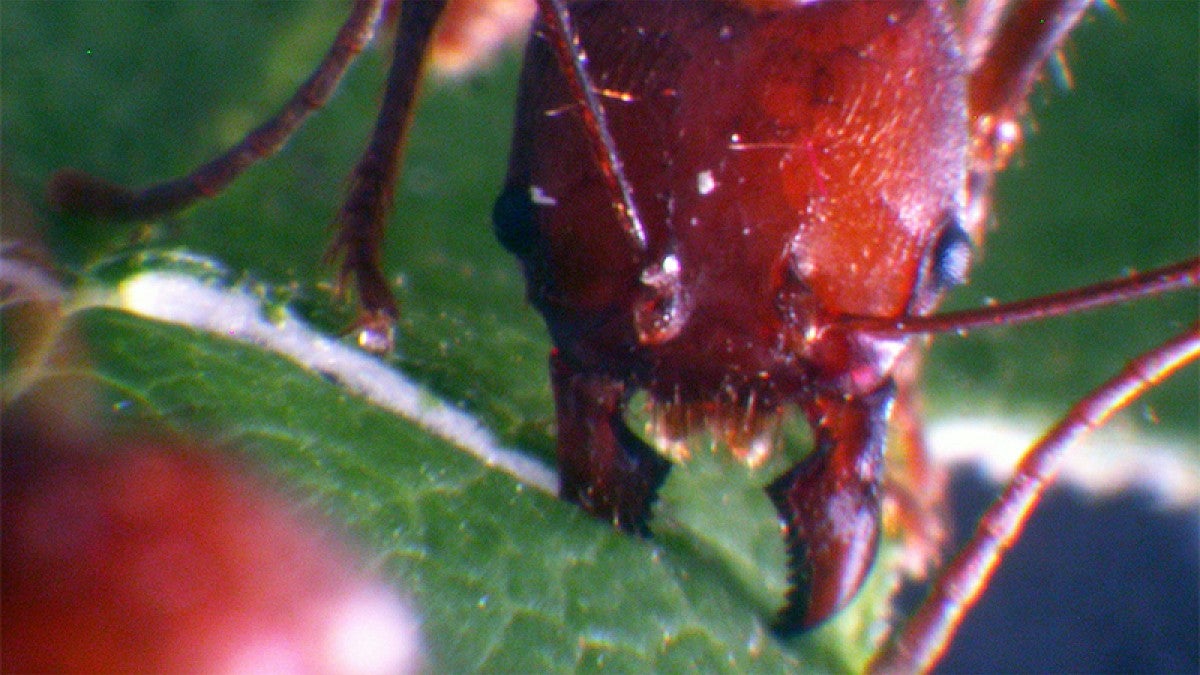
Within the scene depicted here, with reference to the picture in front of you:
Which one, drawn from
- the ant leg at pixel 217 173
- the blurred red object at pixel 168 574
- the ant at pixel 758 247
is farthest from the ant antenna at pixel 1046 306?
the ant leg at pixel 217 173

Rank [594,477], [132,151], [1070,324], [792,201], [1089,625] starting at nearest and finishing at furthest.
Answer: [792,201] → [594,477] → [132,151] → [1089,625] → [1070,324]

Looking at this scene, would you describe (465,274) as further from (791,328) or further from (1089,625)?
(1089,625)

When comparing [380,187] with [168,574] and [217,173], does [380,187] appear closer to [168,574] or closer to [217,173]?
[217,173]

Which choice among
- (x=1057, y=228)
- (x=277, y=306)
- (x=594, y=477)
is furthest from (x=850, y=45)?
(x=1057, y=228)

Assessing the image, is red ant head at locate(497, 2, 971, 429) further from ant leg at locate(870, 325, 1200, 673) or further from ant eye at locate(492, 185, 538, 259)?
ant leg at locate(870, 325, 1200, 673)

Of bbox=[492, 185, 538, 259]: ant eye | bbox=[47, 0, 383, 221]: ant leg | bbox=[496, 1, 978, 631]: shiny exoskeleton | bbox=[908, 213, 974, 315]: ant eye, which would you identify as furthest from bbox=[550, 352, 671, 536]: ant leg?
bbox=[47, 0, 383, 221]: ant leg

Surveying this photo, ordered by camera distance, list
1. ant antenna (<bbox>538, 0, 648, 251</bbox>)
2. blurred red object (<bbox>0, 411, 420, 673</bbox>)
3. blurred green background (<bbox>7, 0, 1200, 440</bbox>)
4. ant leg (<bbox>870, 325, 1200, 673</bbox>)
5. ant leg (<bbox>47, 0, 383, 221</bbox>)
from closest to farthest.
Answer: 1. blurred red object (<bbox>0, 411, 420, 673</bbox>)
2. ant antenna (<bbox>538, 0, 648, 251</bbox>)
3. ant leg (<bbox>870, 325, 1200, 673</bbox>)
4. ant leg (<bbox>47, 0, 383, 221</bbox>)
5. blurred green background (<bbox>7, 0, 1200, 440</bbox>)

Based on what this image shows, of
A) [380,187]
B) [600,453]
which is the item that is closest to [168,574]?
[600,453]
